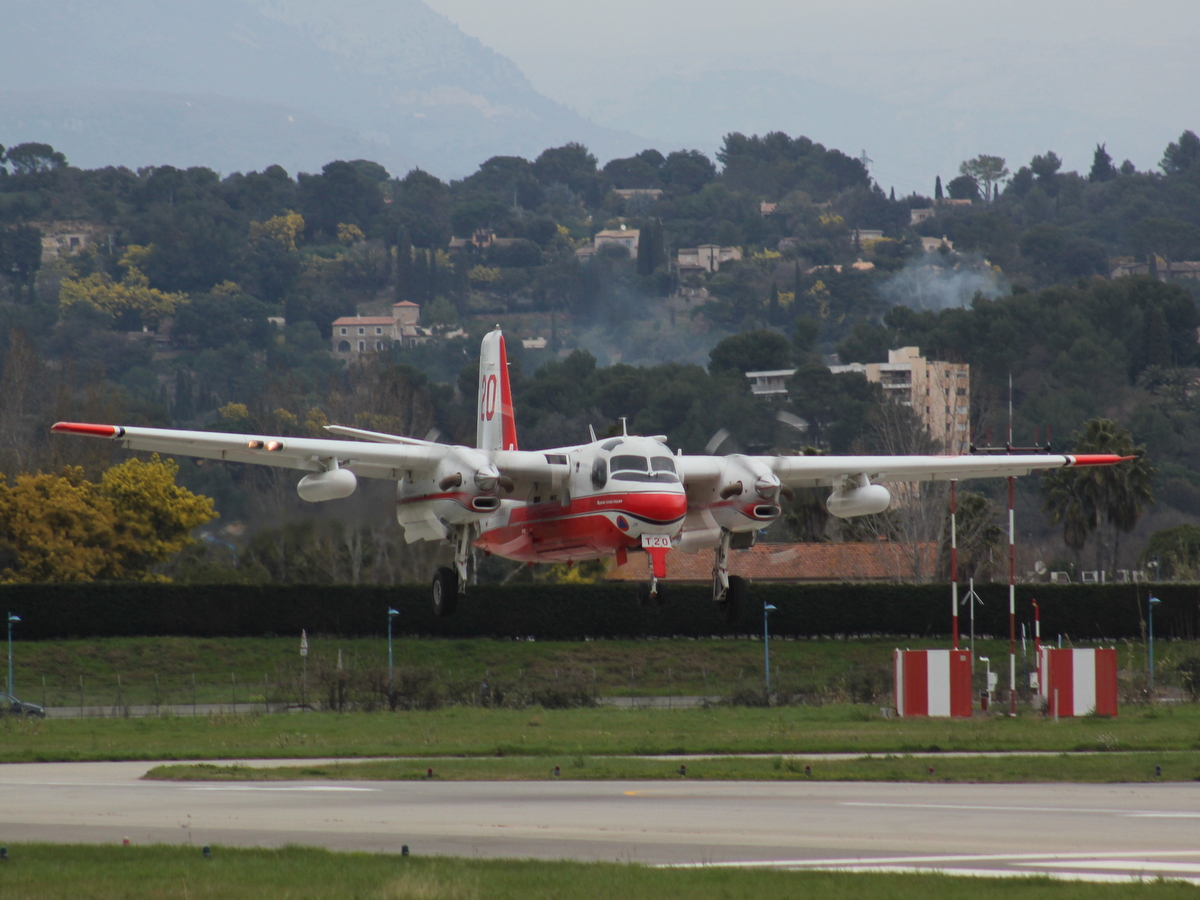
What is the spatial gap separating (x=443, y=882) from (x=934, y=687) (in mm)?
30126

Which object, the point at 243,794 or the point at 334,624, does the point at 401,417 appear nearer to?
→ the point at 334,624

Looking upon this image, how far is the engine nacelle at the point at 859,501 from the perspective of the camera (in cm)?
3809

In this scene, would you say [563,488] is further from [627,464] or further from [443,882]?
[443,882]

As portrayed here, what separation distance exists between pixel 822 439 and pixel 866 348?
44900 mm

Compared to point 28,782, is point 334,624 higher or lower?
lower

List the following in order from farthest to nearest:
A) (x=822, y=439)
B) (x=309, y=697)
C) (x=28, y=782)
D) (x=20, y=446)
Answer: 1. (x=822, y=439)
2. (x=20, y=446)
3. (x=309, y=697)
4. (x=28, y=782)

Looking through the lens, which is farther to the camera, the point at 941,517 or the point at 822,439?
the point at 822,439

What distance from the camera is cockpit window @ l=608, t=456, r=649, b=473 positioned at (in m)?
33.4

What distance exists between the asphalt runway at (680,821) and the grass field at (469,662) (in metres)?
34.3

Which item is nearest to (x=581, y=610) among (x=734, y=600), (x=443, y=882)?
(x=734, y=600)

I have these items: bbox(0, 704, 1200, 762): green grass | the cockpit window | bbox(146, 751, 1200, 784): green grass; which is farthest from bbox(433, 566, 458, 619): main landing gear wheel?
the cockpit window

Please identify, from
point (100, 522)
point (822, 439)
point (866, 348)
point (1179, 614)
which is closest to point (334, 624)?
point (100, 522)

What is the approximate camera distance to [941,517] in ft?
286

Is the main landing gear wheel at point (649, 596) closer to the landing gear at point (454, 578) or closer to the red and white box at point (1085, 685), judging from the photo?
the landing gear at point (454, 578)
